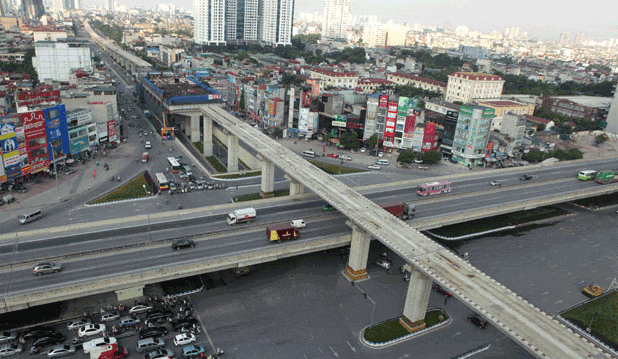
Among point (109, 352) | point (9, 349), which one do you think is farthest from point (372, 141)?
point (9, 349)

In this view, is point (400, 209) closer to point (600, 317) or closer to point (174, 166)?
point (600, 317)

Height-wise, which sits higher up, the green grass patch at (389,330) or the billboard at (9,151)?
the billboard at (9,151)

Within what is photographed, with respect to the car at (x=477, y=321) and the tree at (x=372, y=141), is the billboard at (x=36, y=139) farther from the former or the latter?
the car at (x=477, y=321)

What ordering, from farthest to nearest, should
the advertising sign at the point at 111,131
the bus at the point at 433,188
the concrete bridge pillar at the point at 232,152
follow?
the advertising sign at the point at 111,131, the concrete bridge pillar at the point at 232,152, the bus at the point at 433,188

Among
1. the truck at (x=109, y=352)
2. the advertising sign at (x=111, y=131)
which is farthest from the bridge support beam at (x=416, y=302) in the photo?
the advertising sign at (x=111, y=131)

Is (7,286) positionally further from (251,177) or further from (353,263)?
(251,177)

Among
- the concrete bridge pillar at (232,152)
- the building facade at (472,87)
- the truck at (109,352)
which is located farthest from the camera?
the building facade at (472,87)

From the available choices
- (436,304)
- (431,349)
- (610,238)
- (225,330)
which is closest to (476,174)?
(610,238)
